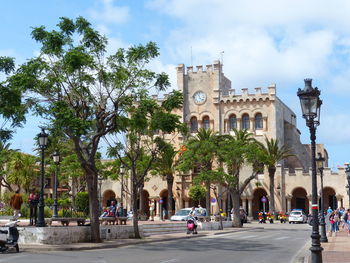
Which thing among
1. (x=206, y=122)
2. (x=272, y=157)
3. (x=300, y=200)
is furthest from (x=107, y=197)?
(x=300, y=200)

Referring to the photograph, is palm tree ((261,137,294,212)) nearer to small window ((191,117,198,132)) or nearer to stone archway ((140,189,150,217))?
small window ((191,117,198,132))

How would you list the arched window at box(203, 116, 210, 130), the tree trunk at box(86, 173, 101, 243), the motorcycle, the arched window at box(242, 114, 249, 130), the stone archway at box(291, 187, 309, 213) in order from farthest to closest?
the arched window at box(203, 116, 210, 130), the arched window at box(242, 114, 249, 130), the stone archway at box(291, 187, 309, 213), the motorcycle, the tree trunk at box(86, 173, 101, 243)

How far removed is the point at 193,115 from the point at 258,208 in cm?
1438

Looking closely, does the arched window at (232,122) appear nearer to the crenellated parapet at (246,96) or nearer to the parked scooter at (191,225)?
the crenellated parapet at (246,96)

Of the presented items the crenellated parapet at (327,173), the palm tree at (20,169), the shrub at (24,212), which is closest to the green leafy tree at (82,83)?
the shrub at (24,212)

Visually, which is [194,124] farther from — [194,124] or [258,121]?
[258,121]

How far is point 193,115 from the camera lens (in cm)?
6631

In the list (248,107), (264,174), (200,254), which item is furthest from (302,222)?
(200,254)

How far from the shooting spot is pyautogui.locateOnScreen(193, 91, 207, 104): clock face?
66.4m

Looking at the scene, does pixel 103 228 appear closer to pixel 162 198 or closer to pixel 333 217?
pixel 333 217

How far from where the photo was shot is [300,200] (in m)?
62.7

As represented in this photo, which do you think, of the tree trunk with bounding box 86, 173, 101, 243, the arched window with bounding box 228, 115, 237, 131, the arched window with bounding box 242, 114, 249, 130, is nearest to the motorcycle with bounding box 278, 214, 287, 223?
the arched window with bounding box 242, 114, 249, 130

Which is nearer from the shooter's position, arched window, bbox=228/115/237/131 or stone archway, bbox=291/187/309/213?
stone archway, bbox=291/187/309/213

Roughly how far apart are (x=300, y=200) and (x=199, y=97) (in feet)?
59.6
